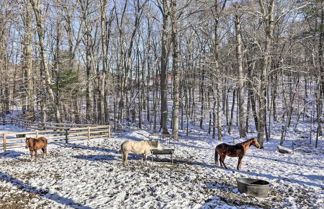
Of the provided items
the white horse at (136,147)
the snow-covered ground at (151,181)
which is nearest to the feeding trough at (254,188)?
the snow-covered ground at (151,181)

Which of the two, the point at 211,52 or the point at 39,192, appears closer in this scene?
the point at 39,192

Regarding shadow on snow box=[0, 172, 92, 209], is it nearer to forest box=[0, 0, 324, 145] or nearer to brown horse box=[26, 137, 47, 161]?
brown horse box=[26, 137, 47, 161]

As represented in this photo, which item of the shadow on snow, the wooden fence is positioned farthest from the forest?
the shadow on snow

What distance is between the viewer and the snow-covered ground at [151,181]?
21.4 feet

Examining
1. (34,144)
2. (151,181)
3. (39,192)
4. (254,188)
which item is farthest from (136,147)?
(254,188)

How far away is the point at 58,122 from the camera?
1958 centimetres

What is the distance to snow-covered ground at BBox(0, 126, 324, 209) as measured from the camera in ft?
21.4

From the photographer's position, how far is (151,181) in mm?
7848

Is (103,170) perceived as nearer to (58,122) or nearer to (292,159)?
(292,159)

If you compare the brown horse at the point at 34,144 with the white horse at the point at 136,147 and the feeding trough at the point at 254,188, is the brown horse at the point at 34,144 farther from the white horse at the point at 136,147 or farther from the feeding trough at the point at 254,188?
the feeding trough at the point at 254,188

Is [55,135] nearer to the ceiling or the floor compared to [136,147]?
nearer to the floor

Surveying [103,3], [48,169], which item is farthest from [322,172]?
[103,3]

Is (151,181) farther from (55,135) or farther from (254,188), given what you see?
(55,135)

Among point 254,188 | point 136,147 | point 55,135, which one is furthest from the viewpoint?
point 55,135
